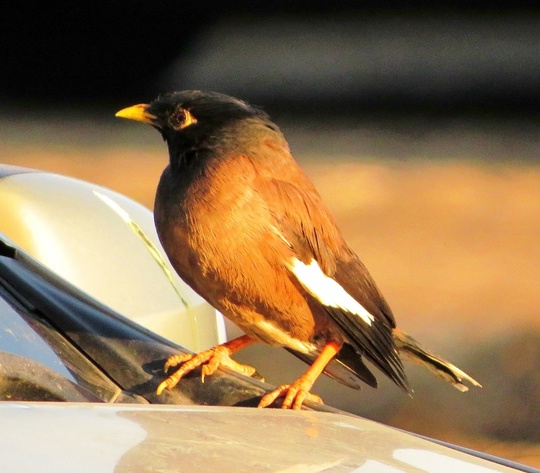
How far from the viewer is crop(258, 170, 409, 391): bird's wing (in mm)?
3027

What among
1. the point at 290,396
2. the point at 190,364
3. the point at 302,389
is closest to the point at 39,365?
the point at 190,364

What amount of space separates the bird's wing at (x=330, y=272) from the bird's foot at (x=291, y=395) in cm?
26

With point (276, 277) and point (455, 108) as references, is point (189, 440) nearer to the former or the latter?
point (276, 277)

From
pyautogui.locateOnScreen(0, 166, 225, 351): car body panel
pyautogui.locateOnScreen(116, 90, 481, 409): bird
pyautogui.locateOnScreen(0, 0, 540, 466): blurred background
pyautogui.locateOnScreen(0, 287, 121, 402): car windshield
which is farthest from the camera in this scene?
pyautogui.locateOnScreen(0, 0, 540, 466): blurred background

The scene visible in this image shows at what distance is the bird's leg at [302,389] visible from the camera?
2.41 metres

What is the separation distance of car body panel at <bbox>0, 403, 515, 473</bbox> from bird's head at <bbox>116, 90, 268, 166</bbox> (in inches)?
52.7

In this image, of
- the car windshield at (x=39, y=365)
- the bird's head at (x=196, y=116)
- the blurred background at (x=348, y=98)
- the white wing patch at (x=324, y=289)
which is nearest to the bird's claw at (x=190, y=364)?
the car windshield at (x=39, y=365)

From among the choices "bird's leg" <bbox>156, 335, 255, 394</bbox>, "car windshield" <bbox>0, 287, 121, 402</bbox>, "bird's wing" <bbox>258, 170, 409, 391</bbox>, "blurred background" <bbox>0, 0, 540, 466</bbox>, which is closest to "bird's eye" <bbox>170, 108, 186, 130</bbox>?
"bird's wing" <bbox>258, 170, 409, 391</bbox>

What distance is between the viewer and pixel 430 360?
10.9 ft

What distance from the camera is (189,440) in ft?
5.64

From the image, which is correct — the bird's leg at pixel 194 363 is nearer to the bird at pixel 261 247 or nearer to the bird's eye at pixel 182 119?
Result: the bird at pixel 261 247

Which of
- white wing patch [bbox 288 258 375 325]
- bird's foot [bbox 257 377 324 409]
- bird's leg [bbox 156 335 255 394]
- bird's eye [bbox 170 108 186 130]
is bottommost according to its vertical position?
bird's foot [bbox 257 377 324 409]

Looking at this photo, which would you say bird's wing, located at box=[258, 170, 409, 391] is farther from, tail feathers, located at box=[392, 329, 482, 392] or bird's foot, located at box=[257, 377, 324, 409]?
bird's foot, located at box=[257, 377, 324, 409]

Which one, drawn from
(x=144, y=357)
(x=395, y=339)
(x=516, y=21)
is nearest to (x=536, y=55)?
(x=516, y=21)
